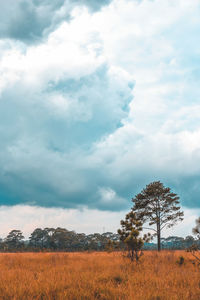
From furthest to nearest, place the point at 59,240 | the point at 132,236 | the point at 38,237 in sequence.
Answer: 1. the point at 38,237
2. the point at 59,240
3. the point at 132,236

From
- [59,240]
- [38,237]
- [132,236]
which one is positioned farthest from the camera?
[38,237]

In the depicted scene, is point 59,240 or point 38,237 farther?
point 38,237

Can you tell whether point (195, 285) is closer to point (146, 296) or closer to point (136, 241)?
point (146, 296)

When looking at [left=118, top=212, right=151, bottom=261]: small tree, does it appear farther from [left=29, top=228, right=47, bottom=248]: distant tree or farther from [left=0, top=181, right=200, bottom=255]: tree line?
[left=29, top=228, right=47, bottom=248]: distant tree

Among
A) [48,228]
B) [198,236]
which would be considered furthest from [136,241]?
[48,228]

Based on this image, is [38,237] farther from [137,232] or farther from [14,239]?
[137,232]

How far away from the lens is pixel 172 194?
31.3 metres

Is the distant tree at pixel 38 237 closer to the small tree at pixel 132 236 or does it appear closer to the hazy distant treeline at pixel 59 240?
the hazy distant treeline at pixel 59 240

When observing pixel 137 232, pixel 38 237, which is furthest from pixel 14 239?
pixel 137 232

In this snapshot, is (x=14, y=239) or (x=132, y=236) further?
(x=14, y=239)

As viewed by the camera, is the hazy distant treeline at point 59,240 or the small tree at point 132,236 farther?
the hazy distant treeline at point 59,240

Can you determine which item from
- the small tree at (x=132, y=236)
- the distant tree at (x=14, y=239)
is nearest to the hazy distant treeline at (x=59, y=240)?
the distant tree at (x=14, y=239)

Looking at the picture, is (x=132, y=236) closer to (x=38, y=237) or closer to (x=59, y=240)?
(x=59, y=240)

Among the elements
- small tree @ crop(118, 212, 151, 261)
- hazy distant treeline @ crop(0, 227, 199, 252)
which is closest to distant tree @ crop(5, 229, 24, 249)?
hazy distant treeline @ crop(0, 227, 199, 252)
